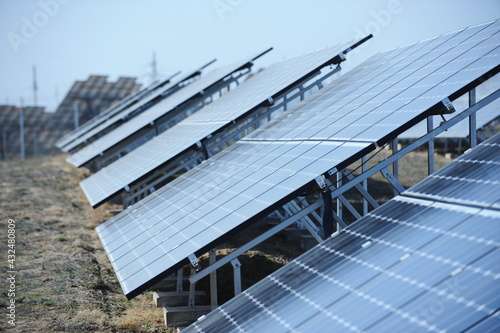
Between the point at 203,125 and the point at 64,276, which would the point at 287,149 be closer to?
the point at 64,276

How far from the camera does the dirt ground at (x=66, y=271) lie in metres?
11.9

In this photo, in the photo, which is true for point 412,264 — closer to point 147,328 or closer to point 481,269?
point 481,269

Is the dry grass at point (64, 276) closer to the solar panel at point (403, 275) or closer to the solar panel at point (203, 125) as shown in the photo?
the solar panel at point (203, 125)

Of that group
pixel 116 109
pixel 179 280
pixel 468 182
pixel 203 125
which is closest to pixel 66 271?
pixel 179 280

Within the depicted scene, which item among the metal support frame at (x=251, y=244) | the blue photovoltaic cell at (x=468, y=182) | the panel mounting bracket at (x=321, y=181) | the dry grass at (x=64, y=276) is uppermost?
the blue photovoltaic cell at (x=468, y=182)

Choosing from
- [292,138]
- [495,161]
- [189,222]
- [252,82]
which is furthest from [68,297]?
[252,82]

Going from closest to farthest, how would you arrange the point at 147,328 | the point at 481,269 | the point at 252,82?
1. the point at 481,269
2. the point at 147,328
3. the point at 252,82

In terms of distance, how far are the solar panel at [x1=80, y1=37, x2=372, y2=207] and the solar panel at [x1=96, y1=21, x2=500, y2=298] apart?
2.00 m

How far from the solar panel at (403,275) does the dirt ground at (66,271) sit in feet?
13.5

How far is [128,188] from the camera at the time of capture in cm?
1675

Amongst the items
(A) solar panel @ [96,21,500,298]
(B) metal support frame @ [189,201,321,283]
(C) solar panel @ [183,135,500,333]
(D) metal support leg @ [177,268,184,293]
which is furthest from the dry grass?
(C) solar panel @ [183,135,500,333]

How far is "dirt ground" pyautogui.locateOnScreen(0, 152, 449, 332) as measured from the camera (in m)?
11.9

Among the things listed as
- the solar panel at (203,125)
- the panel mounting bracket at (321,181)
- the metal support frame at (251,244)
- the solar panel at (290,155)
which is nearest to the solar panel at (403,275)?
the panel mounting bracket at (321,181)

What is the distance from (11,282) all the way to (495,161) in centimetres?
1023
